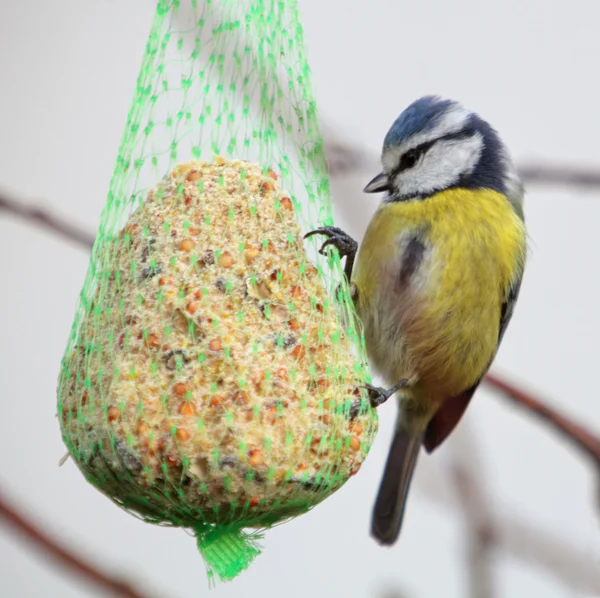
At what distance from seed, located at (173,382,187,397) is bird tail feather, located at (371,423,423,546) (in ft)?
3.76

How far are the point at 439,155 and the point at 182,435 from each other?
1.10m

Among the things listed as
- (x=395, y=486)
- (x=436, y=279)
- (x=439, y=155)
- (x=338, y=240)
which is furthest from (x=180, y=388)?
(x=395, y=486)

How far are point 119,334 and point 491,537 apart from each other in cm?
82

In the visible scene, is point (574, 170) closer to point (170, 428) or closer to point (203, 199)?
point (203, 199)

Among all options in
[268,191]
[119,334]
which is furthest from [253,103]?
[119,334]

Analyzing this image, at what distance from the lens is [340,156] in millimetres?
1986

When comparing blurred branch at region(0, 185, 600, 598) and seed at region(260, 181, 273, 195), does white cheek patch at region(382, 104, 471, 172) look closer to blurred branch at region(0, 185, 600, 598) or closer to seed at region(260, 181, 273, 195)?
blurred branch at region(0, 185, 600, 598)

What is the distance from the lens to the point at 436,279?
6.73 ft

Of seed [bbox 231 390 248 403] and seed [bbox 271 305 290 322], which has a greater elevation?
seed [bbox 271 305 290 322]

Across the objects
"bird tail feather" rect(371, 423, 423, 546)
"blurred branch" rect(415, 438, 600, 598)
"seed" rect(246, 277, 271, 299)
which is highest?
"seed" rect(246, 277, 271, 299)

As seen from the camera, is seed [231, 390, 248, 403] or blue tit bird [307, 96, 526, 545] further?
blue tit bird [307, 96, 526, 545]

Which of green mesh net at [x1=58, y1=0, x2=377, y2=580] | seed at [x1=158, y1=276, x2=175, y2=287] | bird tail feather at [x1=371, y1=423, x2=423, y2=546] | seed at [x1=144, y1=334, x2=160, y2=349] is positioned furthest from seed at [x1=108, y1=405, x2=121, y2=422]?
bird tail feather at [x1=371, y1=423, x2=423, y2=546]

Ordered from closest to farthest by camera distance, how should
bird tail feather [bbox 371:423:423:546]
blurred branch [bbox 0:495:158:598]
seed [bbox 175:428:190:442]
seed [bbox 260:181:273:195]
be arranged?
blurred branch [bbox 0:495:158:598] → seed [bbox 175:428:190:442] → seed [bbox 260:181:273:195] → bird tail feather [bbox 371:423:423:546]

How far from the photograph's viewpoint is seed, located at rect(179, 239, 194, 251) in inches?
59.0
